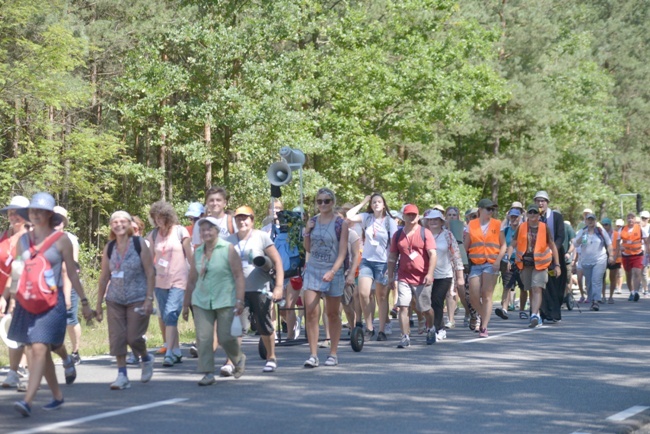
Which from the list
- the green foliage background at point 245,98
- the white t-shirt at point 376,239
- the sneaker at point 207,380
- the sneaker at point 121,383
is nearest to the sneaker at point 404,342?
the white t-shirt at point 376,239

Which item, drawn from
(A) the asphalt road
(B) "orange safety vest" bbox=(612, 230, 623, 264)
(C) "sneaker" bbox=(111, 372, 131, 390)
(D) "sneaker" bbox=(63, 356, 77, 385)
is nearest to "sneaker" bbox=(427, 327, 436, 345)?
(A) the asphalt road

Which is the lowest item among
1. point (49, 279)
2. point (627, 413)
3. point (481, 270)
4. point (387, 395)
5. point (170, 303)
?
point (627, 413)

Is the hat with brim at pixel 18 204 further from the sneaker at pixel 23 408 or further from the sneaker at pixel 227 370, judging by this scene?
the sneaker at pixel 227 370

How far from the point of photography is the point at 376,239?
51.8 ft

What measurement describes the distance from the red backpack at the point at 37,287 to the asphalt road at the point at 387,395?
0.85 meters

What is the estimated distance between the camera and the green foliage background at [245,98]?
33344 mm

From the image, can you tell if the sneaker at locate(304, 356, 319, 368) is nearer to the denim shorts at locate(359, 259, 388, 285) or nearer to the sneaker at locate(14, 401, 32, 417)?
the denim shorts at locate(359, 259, 388, 285)

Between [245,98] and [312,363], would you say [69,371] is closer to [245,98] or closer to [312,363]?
[312,363]

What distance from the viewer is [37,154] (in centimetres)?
3331

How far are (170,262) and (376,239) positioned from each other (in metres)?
3.67

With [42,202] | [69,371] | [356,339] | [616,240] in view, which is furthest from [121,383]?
[616,240]

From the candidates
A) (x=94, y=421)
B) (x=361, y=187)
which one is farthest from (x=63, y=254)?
(x=361, y=187)

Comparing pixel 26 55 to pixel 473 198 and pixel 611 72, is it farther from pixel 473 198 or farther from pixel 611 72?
pixel 611 72

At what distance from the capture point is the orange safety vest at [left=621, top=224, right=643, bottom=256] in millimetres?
26203
